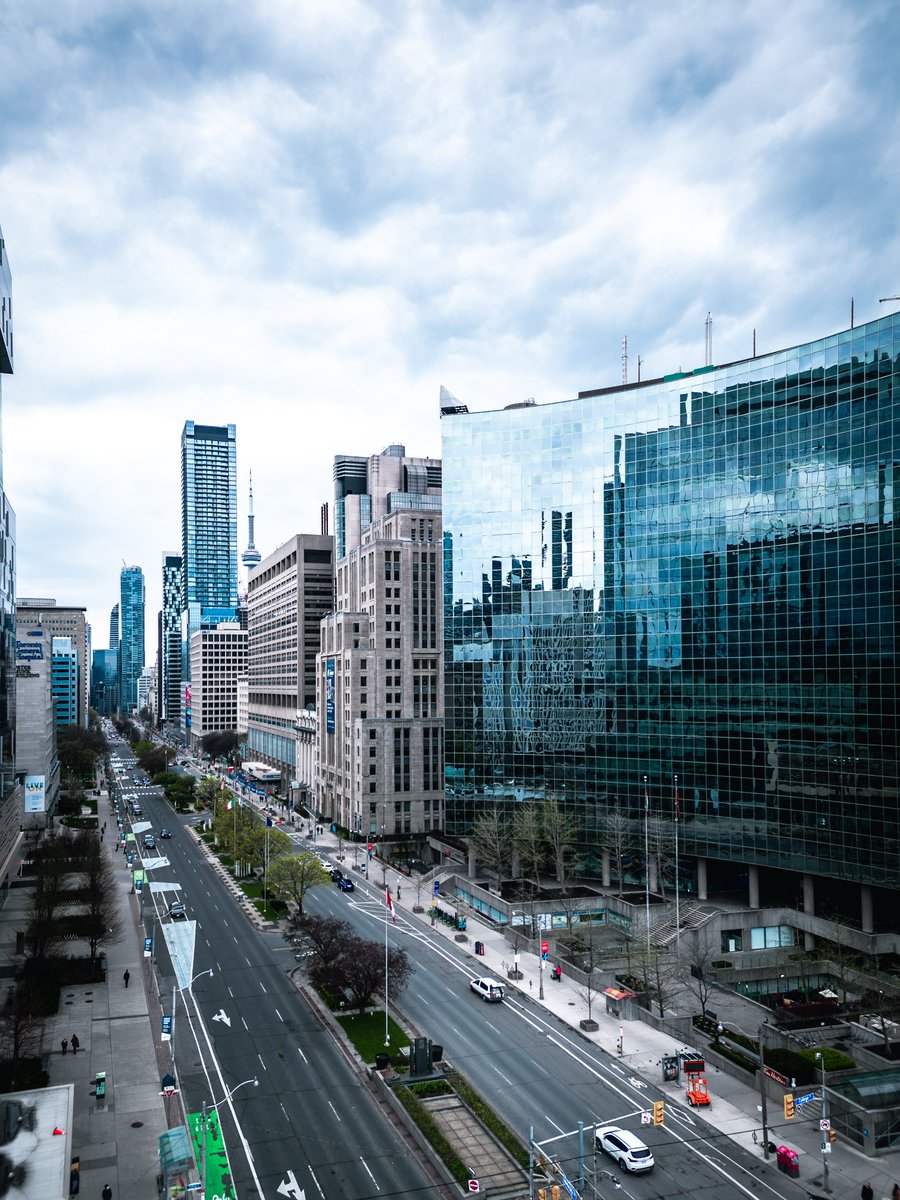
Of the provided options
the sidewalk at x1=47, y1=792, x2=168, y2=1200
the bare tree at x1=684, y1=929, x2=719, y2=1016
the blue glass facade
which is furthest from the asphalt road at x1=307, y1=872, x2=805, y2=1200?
the blue glass facade

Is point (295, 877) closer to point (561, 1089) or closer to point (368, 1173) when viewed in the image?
point (561, 1089)

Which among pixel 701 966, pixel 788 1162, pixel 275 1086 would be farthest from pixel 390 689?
pixel 788 1162

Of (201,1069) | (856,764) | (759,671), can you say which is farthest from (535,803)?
(201,1069)

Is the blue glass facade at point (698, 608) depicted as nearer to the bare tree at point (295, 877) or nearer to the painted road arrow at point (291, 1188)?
the bare tree at point (295, 877)

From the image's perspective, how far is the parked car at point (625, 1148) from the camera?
154ft

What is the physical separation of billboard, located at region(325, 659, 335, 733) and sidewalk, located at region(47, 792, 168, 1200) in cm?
6807

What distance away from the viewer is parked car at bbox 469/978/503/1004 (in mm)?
72750

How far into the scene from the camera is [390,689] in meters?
144

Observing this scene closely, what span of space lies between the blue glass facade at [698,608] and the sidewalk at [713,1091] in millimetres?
26555

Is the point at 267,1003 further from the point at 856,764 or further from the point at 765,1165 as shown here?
the point at 856,764

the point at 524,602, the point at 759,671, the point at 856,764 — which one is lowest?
the point at 856,764

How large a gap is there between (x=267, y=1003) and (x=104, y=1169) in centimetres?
2473

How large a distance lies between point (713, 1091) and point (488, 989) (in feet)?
69.5

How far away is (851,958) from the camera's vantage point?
76.4 metres
